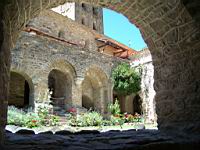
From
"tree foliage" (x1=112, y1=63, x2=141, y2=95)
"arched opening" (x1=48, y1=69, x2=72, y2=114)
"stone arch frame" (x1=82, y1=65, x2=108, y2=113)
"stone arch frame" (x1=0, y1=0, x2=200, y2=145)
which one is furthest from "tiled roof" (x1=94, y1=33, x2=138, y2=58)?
"stone arch frame" (x1=0, y1=0, x2=200, y2=145)

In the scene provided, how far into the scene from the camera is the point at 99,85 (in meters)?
18.7

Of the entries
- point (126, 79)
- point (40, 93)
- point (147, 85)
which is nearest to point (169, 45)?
point (40, 93)

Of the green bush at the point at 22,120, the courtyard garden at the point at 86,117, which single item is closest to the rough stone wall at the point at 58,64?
the courtyard garden at the point at 86,117

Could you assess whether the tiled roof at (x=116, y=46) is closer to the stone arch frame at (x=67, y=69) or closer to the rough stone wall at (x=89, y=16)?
the rough stone wall at (x=89, y=16)

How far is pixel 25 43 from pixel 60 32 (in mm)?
9259

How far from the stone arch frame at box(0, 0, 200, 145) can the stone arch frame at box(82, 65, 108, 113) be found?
44.9 feet

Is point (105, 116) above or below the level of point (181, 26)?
below

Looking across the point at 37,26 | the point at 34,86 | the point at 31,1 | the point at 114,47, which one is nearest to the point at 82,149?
the point at 31,1

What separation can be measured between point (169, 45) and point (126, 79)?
46.2 feet

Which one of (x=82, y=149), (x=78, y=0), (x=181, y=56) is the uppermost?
(x=78, y=0)

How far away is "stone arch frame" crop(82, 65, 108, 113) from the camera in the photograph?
18.1 m

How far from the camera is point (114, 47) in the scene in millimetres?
26359

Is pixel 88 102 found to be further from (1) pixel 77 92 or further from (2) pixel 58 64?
(2) pixel 58 64

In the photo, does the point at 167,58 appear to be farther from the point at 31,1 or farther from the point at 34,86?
the point at 34,86
